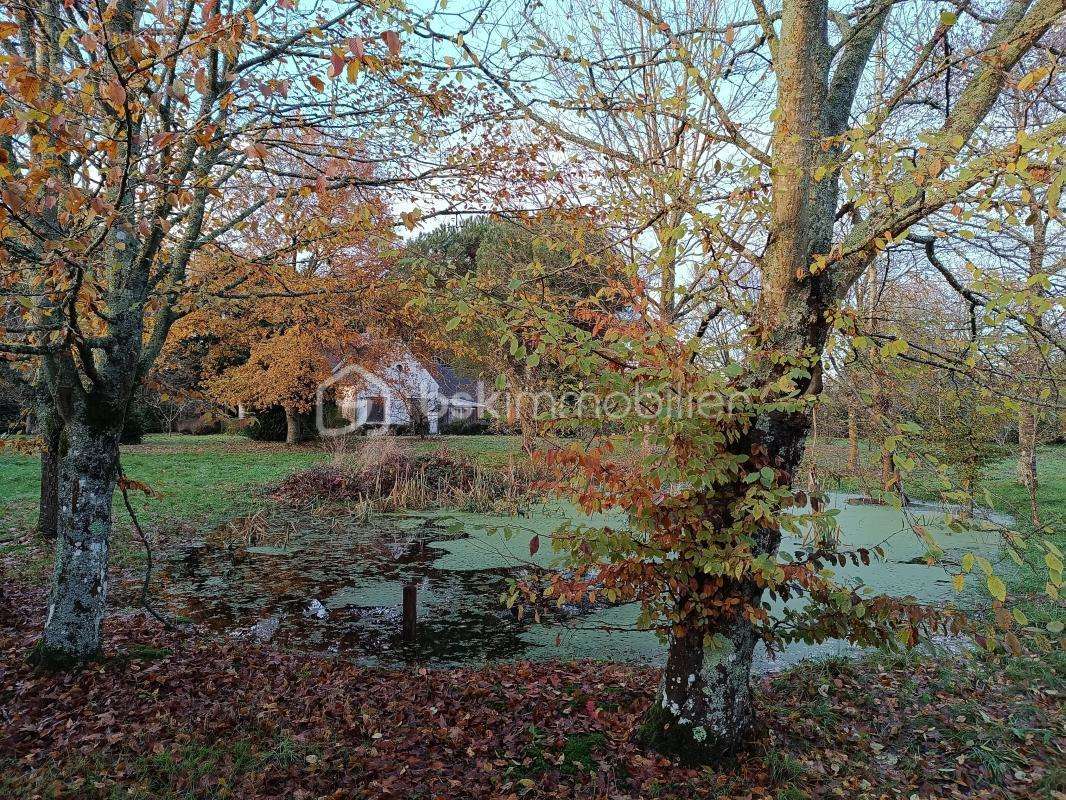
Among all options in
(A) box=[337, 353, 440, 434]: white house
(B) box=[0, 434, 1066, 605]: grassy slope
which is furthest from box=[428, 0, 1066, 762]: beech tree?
(A) box=[337, 353, 440, 434]: white house

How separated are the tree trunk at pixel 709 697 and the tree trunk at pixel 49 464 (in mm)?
6183

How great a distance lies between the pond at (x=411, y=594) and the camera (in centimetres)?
562

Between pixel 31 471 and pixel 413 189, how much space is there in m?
12.4

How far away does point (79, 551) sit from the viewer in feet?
13.4

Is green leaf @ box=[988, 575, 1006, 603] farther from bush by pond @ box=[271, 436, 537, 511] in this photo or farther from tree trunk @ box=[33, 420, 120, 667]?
bush by pond @ box=[271, 436, 537, 511]

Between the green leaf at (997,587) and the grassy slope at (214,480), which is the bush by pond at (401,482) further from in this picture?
the green leaf at (997,587)

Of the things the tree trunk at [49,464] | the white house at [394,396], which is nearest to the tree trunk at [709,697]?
the tree trunk at [49,464]

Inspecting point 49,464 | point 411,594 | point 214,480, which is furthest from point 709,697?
point 214,480

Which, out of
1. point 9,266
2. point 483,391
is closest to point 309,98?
point 9,266

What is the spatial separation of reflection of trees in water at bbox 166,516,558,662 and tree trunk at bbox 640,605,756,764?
92.5 inches

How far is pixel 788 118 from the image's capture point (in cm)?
326

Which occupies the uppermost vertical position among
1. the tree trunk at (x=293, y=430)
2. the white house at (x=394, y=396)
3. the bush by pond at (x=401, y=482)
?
the white house at (x=394, y=396)

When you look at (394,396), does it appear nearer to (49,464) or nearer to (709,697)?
(49,464)

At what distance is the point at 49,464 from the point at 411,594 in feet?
15.9
